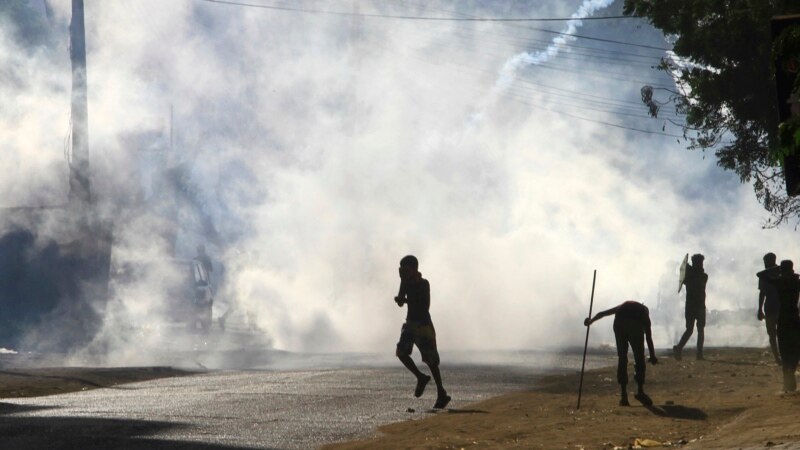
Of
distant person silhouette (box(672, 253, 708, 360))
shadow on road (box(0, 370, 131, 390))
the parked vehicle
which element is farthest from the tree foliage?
the parked vehicle

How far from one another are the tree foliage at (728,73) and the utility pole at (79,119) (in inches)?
555

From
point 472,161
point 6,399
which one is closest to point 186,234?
point 472,161

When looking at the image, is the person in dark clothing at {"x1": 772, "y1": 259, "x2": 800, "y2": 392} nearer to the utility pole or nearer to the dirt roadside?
the dirt roadside

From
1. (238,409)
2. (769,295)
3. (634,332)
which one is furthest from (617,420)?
(769,295)

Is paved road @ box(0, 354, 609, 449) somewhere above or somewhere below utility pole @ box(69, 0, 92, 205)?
below

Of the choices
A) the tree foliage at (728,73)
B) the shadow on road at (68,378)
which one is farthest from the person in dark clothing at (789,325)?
the shadow on road at (68,378)

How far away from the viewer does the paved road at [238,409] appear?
11125mm

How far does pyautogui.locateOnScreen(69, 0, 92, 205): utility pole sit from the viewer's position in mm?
31734

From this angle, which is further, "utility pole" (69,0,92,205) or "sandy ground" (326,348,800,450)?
"utility pole" (69,0,92,205)

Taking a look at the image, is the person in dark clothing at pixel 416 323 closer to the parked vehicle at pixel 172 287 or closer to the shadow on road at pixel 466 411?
the shadow on road at pixel 466 411

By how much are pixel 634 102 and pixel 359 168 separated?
72.0 feet

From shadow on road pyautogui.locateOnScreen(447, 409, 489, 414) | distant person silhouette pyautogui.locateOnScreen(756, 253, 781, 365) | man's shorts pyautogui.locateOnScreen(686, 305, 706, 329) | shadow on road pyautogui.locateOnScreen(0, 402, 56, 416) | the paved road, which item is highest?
distant person silhouette pyautogui.locateOnScreen(756, 253, 781, 365)

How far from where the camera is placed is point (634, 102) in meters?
64.5

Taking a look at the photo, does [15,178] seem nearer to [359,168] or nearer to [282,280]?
[282,280]
